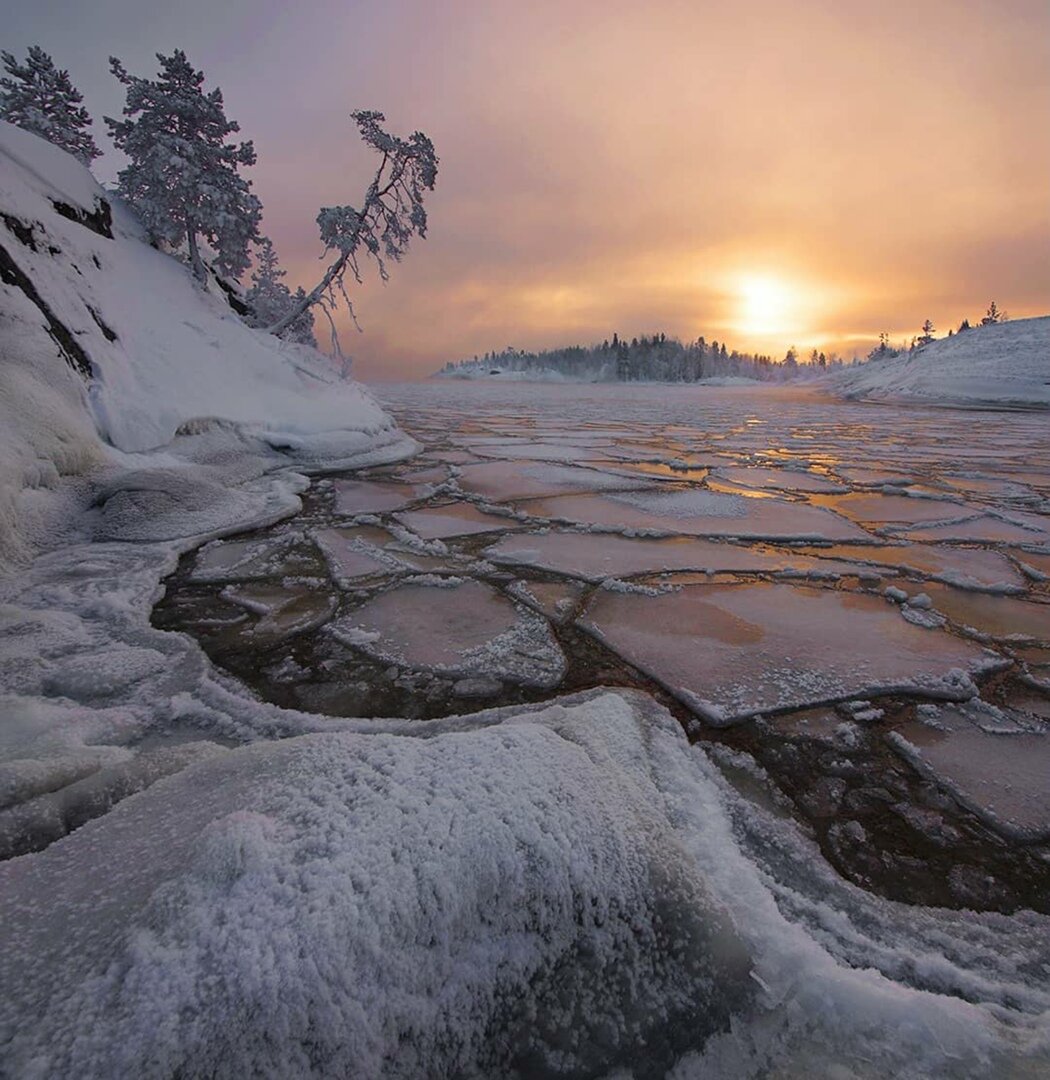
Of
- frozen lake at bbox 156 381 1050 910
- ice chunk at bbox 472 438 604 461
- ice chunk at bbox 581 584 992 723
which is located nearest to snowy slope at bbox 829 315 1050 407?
ice chunk at bbox 472 438 604 461

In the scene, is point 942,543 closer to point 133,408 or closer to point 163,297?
point 133,408

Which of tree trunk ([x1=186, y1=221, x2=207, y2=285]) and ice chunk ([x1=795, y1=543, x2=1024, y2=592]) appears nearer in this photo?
ice chunk ([x1=795, y1=543, x2=1024, y2=592])

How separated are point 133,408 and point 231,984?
5.72m

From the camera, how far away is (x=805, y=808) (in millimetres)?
1247

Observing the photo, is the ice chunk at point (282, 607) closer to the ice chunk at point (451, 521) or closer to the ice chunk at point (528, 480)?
the ice chunk at point (451, 521)

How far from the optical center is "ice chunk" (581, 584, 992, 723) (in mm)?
1687

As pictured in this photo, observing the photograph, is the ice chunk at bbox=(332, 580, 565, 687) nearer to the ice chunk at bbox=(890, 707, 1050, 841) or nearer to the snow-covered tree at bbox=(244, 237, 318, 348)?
the ice chunk at bbox=(890, 707, 1050, 841)

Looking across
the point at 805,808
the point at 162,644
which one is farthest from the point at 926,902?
the point at 162,644

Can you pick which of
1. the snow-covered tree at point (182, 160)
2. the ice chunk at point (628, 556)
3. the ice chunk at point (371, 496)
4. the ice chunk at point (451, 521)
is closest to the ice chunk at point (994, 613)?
the ice chunk at point (628, 556)

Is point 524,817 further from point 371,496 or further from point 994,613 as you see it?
point 371,496

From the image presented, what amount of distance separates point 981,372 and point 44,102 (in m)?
36.4

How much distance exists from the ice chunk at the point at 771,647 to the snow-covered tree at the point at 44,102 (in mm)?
20976

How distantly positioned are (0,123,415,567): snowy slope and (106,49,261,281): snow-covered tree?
228cm

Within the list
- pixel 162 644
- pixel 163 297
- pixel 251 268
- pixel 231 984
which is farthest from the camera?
pixel 251 268
